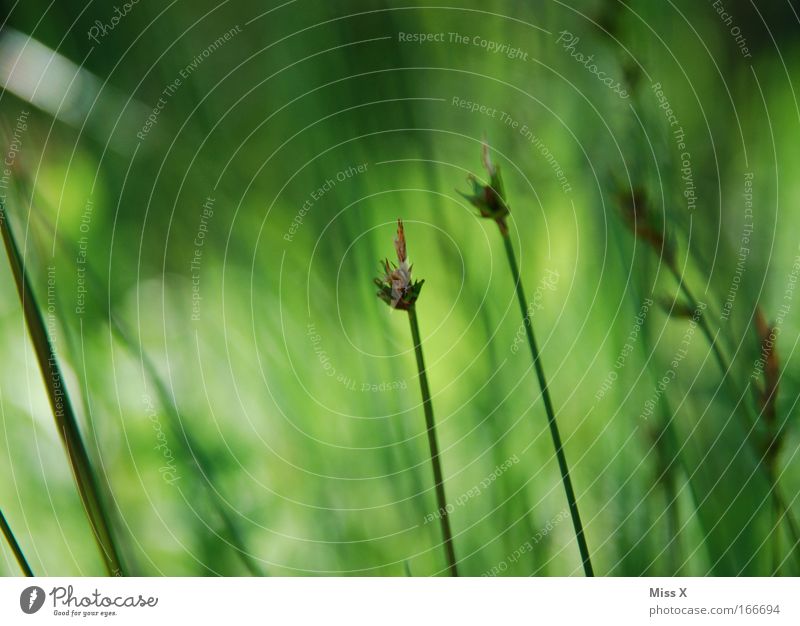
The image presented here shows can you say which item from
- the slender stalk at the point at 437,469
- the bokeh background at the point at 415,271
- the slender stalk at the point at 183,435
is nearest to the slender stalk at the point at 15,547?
the bokeh background at the point at 415,271

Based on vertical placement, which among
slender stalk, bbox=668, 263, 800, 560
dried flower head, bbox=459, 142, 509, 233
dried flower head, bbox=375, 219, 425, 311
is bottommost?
slender stalk, bbox=668, 263, 800, 560

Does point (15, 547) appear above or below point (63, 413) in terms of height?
below

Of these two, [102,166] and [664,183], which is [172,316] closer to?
[102,166]

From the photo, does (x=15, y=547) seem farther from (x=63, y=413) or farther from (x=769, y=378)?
(x=769, y=378)

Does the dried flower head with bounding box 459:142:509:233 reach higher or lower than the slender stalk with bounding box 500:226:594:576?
higher

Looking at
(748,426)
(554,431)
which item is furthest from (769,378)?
(554,431)

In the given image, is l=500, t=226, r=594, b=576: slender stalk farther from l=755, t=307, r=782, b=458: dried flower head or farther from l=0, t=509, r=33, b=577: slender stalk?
l=0, t=509, r=33, b=577: slender stalk

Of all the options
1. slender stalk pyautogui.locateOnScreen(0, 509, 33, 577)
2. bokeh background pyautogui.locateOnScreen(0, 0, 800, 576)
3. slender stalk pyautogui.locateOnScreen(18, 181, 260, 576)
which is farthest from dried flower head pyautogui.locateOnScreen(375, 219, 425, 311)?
slender stalk pyautogui.locateOnScreen(0, 509, 33, 577)
